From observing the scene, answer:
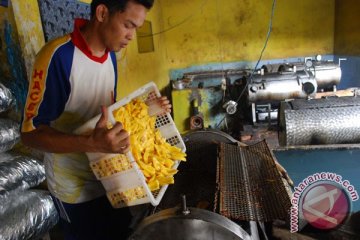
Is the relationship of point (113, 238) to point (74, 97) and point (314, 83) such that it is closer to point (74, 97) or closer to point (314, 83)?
point (74, 97)

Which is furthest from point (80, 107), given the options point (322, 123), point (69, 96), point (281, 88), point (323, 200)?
point (281, 88)

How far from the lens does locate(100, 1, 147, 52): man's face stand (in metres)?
1.15

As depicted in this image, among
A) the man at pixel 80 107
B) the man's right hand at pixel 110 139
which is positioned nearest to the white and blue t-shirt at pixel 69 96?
the man at pixel 80 107

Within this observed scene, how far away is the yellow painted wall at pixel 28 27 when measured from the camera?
167 centimetres

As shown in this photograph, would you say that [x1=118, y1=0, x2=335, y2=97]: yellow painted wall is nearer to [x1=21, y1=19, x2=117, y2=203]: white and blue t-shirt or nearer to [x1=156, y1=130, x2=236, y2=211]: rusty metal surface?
[x1=156, y1=130, x2=236, y2=211]: rusty metal surface

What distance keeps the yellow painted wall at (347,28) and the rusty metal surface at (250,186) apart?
408cm

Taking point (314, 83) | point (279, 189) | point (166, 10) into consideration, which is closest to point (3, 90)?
point (279, 189)

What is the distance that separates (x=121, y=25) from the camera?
3.83 ft

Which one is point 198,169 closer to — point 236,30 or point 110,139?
point 110,139

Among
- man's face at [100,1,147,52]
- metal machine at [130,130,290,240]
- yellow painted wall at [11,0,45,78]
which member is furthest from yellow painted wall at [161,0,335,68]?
man's face at [100,1,147,52]

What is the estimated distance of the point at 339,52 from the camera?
19.4ft

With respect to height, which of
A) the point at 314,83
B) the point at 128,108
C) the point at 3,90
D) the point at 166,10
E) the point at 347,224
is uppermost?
the point at 166,10

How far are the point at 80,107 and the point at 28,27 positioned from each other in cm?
87

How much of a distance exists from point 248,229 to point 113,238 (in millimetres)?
699
